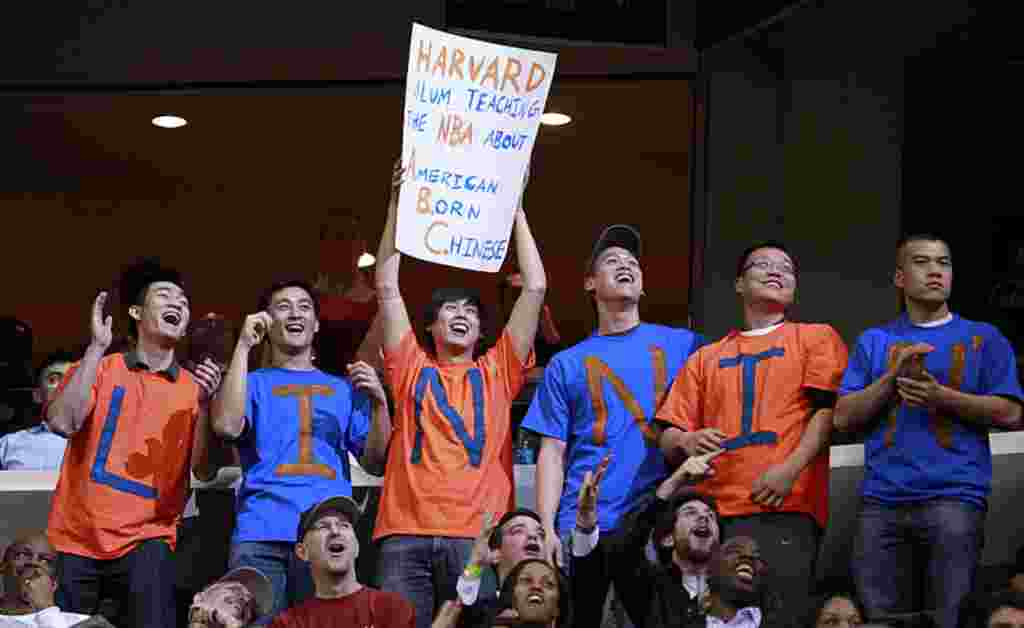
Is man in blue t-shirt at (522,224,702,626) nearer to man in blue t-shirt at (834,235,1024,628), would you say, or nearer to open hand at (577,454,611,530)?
open hand at (577,454,611,530)

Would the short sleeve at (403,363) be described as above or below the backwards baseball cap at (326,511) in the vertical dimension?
above

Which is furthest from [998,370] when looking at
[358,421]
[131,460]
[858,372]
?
[131,460]

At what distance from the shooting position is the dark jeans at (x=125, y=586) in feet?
27.0

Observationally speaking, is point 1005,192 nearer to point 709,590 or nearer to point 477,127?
point 477,127

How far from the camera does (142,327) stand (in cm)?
880

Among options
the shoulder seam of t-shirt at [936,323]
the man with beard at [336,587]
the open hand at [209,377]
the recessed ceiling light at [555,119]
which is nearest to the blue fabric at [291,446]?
the open hand at [209,377]

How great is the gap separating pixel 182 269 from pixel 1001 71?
488cm

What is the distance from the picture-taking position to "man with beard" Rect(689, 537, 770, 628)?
754cm

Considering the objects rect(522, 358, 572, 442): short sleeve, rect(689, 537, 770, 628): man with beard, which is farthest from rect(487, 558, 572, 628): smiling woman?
rect(522, 358, 572, 442): short sleeve

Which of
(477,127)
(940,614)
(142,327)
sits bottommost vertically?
(940,614)

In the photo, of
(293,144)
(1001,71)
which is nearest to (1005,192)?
(1001,71)

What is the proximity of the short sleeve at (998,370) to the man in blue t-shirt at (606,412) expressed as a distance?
1.15 meters

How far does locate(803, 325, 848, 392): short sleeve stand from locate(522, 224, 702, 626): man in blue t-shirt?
0.53 metres

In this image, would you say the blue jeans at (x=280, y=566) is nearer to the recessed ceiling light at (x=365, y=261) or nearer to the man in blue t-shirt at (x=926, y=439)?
the man in blue t-shirt at (x=926, y=439)
